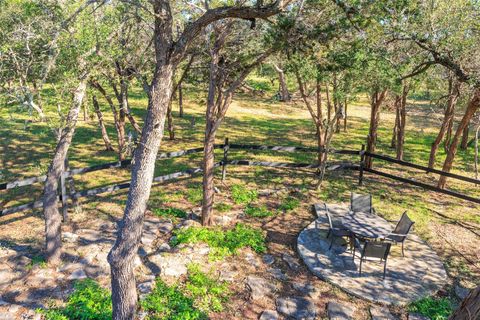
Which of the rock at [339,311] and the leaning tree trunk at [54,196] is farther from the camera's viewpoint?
the leaning tree trunk at [54,196]

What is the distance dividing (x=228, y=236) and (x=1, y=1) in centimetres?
706

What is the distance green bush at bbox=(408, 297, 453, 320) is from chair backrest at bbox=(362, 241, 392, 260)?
91 centimetres

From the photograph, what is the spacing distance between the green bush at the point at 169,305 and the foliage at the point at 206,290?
148 mm

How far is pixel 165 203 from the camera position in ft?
30.7

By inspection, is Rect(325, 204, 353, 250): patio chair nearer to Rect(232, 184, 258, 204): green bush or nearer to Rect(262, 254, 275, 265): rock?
Rect(262, 254, 275, 265): rock

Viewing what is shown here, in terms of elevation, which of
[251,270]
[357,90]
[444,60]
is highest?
[444,60]

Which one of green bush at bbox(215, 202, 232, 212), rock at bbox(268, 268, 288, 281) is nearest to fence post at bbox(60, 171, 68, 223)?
green bush at bbox(215, 202, 232, 212)

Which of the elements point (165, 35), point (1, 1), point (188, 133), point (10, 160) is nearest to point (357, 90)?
point (165, 35)

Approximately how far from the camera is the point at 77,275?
19.7ft

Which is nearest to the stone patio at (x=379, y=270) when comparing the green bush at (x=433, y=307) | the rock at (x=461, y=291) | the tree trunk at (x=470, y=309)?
the green bush at (x=433, y=307)

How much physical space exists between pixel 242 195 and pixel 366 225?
12.8 feet

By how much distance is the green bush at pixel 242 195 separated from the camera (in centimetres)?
966

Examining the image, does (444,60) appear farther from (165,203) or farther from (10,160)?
(10,160)

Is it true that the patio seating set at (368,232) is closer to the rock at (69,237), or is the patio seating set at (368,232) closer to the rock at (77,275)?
the rock at (77,275)
